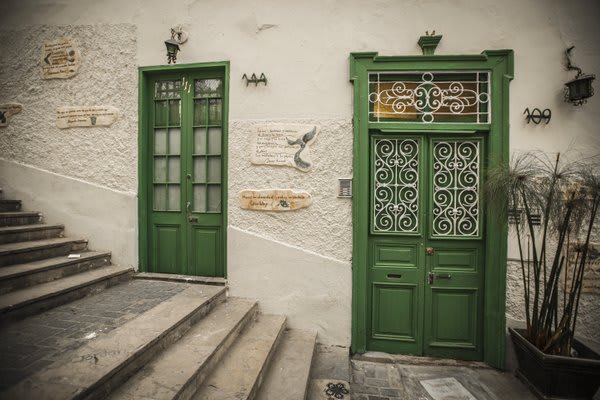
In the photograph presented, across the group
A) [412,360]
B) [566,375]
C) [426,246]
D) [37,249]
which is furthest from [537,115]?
[37,249]

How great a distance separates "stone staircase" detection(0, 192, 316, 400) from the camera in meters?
2.03

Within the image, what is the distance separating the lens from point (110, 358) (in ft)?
7.00

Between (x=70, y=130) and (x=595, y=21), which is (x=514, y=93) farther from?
(x=70, y=130)

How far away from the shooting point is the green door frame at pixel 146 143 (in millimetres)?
3889

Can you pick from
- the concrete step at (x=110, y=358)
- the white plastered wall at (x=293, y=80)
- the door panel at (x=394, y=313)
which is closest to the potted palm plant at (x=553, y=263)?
the white plastered wall at (x=293, y=80)

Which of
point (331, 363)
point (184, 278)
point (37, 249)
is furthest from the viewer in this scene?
point (184, 278)

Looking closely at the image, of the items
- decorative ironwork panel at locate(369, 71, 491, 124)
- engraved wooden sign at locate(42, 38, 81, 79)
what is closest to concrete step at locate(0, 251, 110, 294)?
engraved wooden sign at locate(42, 38, 81, 79)

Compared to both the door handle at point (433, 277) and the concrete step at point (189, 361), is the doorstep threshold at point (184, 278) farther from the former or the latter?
the door handle at point (433, 277)

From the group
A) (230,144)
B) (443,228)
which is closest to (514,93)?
(443,228)

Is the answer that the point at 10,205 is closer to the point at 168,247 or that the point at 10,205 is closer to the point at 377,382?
the point at 168,247

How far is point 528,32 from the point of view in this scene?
11.6 feet

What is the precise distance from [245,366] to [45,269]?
8.45 feet

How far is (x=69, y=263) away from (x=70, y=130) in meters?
2.04

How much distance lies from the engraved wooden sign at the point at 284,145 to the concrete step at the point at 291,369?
7.09 ft
